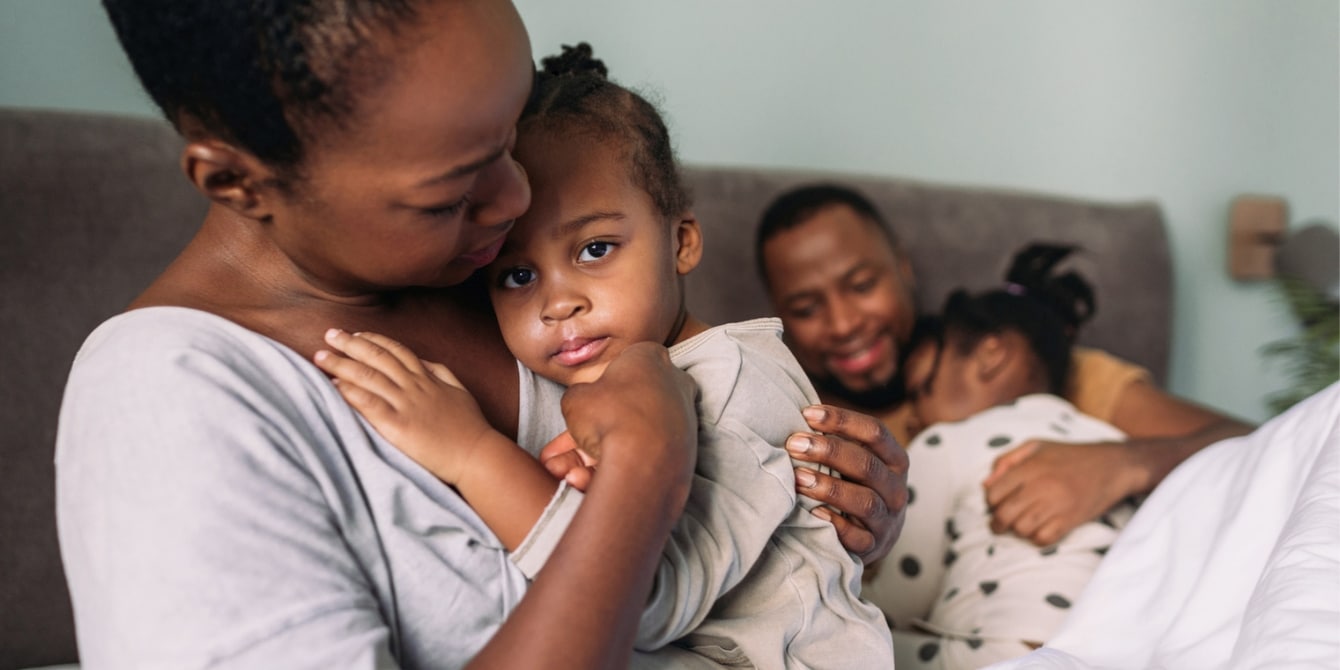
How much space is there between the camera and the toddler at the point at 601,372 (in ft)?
2.92

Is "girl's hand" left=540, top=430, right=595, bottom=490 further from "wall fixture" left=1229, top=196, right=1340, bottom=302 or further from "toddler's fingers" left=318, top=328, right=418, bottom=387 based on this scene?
"wall fixture" left=1229, top=196, right=1340, bottom=302

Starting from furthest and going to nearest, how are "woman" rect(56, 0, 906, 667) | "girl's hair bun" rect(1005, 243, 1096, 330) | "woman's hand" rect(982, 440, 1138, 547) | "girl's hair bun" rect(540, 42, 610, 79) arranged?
"girl's hair bun" rect(1005, 243, 1096, 330) → "woman's hand" rect(982, 440, 1138, 547) → "girl's hair bun" rect(540, 42, 610, 79) → "woman" rect(56, 0, 906, 667)

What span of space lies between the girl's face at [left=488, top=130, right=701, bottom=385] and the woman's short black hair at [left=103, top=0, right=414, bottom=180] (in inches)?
12.1

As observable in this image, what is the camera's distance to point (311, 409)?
0.85 metres

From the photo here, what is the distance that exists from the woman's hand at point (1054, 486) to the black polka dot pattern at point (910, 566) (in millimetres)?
135

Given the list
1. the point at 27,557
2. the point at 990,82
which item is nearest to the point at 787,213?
the point at 990,82

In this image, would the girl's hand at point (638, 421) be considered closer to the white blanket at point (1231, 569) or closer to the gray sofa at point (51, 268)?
the white blanket at point (1231, 569)

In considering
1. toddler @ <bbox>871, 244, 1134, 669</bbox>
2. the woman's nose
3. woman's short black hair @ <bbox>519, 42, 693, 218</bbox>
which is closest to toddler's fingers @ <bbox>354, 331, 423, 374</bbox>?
the woman's nose

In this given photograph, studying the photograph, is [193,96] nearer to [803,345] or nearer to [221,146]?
[221,146]

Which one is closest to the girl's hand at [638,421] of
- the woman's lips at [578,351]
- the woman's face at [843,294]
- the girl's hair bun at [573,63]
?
the woman's lips at [578,351]

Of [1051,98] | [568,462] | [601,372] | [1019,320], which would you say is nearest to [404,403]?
[568,462]

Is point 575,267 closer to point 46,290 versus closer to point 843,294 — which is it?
point 46,290

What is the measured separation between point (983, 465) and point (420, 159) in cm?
133

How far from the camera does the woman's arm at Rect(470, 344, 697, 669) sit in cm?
78
